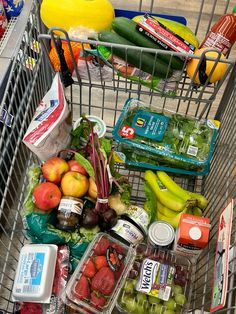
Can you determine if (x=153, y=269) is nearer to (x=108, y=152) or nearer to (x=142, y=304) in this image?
(x=142, y=304)

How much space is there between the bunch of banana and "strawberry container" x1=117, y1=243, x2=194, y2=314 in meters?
0.13

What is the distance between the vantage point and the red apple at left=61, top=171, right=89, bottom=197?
3.63 ft

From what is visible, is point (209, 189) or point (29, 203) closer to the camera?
point (29, 203)

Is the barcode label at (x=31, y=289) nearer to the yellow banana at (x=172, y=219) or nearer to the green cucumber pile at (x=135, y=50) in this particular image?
the yellow banana at (x=172, y=219)

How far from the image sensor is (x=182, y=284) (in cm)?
106

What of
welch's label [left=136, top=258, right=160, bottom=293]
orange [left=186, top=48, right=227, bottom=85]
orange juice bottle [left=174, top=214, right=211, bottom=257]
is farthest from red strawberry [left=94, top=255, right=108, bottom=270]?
orange [left=186, top=48, right=227, bottom=85]

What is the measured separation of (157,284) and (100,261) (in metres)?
0.16

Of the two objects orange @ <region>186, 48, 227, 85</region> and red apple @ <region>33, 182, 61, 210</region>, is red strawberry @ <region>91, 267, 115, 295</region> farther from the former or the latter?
orange @ <region>186, 48, 227, 85</region>

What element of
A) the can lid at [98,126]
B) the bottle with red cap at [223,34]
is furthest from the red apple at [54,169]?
the bottle with red cap at [223,34]

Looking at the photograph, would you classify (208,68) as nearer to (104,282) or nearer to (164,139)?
(164,139)

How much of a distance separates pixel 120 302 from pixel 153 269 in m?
0.13

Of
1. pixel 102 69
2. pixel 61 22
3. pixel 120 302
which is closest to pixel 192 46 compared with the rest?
pixel 102 69

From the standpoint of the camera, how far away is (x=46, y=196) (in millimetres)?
1074

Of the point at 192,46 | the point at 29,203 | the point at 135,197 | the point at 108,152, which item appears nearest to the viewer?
the point at 192,46
